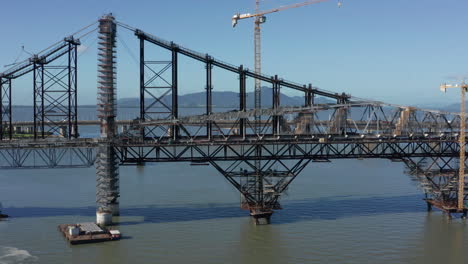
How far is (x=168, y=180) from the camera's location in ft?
271

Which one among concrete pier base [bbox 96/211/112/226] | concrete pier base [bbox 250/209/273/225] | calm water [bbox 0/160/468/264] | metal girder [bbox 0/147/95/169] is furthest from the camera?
metal girder [bbox 0/147/95/169]

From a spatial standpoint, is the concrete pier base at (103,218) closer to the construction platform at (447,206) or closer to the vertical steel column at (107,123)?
the vertical steel column at (107,123)

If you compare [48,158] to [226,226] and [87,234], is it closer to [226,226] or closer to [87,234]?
[87,234]

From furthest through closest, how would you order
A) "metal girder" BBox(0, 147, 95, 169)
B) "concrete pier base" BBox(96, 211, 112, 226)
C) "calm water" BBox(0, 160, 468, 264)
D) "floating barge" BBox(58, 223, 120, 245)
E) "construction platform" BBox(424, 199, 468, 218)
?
"construction platform" BBox(424, 199, 468, 218) < "metal girder" BBox(0, 147, 95, 169) < "concrete pier base" BBox(96, 211, 112, 226) < "floating barge" BBox(58, 223, 120, 245) < "calm water" BBox(0, 160, 468, 264)

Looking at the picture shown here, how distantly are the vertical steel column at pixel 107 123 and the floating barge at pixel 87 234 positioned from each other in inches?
183

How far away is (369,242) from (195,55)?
96.2ft

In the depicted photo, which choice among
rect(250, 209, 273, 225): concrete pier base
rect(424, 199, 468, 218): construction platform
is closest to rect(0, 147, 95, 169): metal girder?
rect(250, 209, 273, 225): concrete pier base

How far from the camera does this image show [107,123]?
55.0 metres

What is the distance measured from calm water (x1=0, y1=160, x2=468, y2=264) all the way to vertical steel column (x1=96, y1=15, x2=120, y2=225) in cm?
327

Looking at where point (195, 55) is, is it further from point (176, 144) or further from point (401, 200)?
point (401, 200)

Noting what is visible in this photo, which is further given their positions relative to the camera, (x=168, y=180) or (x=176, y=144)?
(x=168, y=180)

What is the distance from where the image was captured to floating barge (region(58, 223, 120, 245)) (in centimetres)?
4478

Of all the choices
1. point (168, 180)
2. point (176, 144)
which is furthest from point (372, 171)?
point (176, 144)

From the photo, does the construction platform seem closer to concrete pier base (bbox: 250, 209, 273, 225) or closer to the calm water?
the calm water
